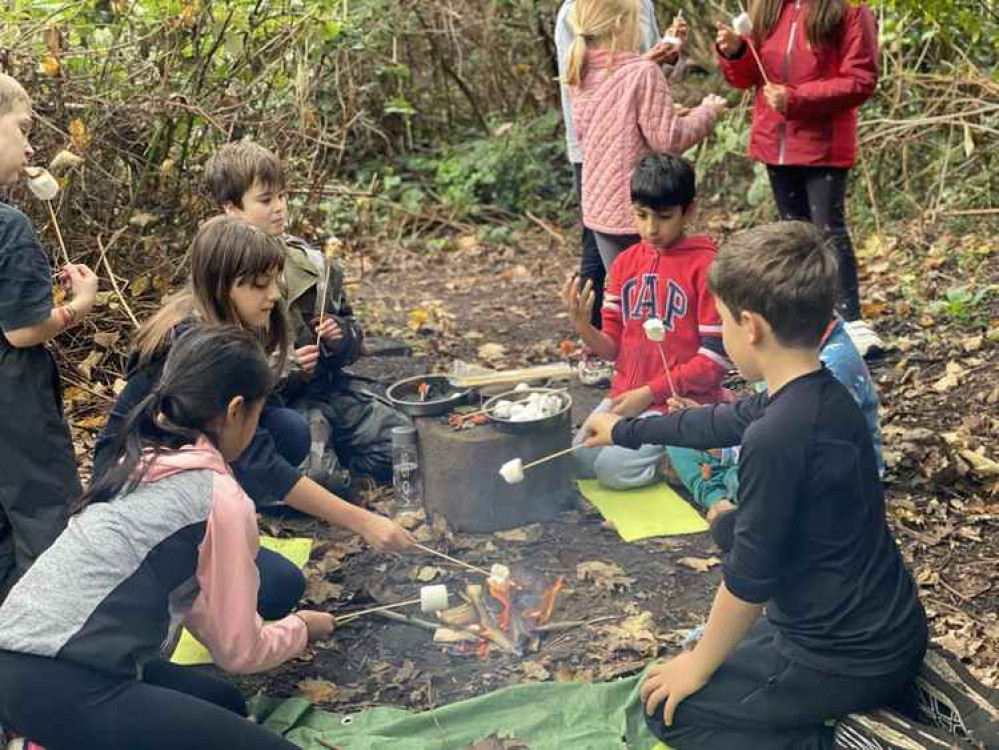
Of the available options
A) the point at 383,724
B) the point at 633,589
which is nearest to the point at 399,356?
the point at 633,589

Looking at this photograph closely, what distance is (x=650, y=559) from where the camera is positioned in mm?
4215

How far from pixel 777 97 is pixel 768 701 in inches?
132

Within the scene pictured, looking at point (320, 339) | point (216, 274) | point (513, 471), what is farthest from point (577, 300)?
point (216, 274)

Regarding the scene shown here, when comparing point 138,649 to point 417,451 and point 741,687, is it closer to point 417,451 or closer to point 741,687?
point 741,687

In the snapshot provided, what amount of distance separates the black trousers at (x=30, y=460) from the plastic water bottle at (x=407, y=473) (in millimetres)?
1393

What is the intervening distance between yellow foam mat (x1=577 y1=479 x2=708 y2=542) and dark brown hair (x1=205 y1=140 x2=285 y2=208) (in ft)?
6.02

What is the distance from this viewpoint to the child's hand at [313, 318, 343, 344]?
471 centimetres

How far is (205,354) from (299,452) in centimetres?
163

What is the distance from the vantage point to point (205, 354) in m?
2.82

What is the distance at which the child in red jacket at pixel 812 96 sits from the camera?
534 cm

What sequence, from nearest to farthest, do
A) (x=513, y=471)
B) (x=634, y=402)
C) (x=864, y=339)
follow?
(x=513, y=471), (x=634, y=402), (x=864, y=339)

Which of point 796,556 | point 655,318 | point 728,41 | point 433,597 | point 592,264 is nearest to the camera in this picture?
point 796,556

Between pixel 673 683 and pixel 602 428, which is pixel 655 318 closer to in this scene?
pixel 602 428

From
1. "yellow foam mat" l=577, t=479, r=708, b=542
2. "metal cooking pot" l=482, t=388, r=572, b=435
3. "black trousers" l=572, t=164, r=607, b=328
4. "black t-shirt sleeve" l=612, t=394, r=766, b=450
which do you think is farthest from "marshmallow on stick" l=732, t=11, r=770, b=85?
"black t-shirt sleeve" l=612, t=394, r=766, b=450
